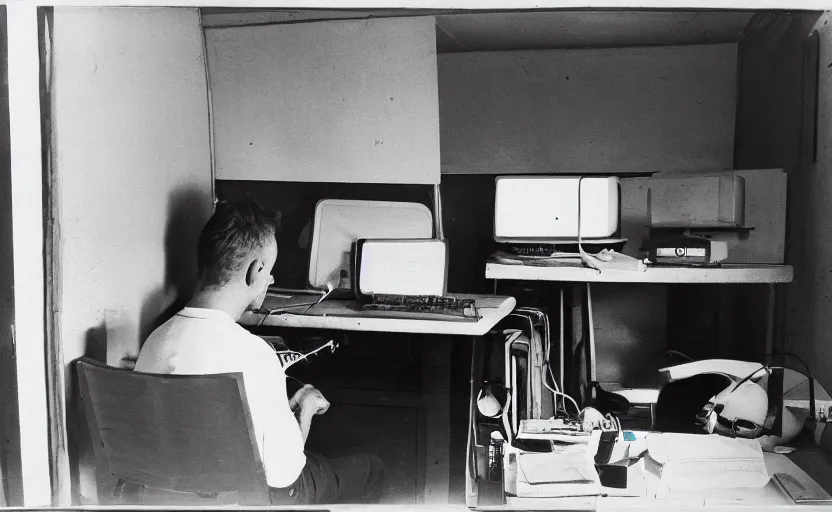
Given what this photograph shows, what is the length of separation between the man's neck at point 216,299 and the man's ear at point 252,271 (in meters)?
0.04

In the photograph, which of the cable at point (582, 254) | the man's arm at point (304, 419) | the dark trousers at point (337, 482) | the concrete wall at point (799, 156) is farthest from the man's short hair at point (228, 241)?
the concrete wall at point (799, 156)

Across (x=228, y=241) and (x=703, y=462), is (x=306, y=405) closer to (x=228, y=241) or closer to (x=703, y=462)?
(x=228, y=241)

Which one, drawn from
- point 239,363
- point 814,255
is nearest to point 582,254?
point 814,255

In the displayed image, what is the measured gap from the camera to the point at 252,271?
4.92ft

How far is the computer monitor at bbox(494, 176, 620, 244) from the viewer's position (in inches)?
60.0

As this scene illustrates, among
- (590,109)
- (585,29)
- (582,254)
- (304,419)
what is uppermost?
(585,29)

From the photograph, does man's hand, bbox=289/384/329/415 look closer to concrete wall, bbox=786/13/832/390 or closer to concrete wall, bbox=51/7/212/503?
concrete wall, bbox=51/7/212/503

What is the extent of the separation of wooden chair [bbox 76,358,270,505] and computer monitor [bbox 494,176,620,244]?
75 cm

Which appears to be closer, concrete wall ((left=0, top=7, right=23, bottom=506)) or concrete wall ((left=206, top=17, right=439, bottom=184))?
concrete wall ((left=0, top=7, right=23, bottom=506))

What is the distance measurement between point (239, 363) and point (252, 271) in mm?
224

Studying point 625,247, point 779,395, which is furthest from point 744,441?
point 625,247

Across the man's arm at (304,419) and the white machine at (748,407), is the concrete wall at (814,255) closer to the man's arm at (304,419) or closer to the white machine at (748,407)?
the white machine at (748,407)

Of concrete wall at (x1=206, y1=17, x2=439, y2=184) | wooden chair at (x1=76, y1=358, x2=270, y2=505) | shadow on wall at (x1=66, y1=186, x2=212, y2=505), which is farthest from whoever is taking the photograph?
concrete wall at (x1=206, y1=17, x2=439, y2=184)

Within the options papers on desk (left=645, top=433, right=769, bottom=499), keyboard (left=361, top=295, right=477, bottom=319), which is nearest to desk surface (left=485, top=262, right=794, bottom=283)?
keyboard (left=361, top=295, right=477, bottom=319)
